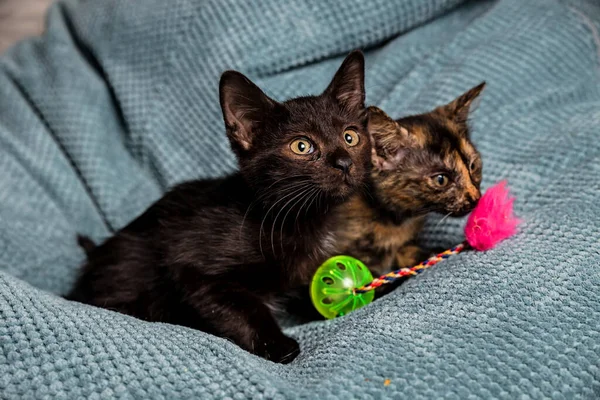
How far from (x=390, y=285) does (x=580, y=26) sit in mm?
1043

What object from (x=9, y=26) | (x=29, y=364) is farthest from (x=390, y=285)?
(x=9, y=26)

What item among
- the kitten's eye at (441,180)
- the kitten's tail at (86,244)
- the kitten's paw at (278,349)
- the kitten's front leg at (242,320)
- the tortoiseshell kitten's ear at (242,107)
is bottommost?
the kitten's paw at (278,349)

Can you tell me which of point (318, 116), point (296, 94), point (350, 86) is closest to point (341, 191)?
point (318, 116)

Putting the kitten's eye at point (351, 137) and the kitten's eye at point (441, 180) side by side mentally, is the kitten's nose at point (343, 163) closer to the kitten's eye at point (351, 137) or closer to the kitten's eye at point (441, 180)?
the kitten's eye at point (351, 137)

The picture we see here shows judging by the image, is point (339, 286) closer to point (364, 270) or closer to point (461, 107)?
point (364, 270)

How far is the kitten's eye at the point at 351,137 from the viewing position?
1.19 m

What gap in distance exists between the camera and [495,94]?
1589mm

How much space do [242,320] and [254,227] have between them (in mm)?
210

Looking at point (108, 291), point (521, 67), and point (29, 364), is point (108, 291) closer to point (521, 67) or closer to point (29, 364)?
point (29, 364)

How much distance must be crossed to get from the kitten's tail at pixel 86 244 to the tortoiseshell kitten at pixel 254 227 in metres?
0.15

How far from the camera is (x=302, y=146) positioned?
1145 mm

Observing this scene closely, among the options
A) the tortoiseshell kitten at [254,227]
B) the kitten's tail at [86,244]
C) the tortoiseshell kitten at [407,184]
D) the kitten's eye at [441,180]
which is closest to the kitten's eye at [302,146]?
the tortoiseshell kitten at [254,227]

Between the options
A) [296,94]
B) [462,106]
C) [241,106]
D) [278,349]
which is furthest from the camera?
[296,94]

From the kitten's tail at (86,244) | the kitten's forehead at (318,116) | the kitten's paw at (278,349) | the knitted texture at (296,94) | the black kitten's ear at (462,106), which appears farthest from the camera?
the kitten's tail at (86,244)
